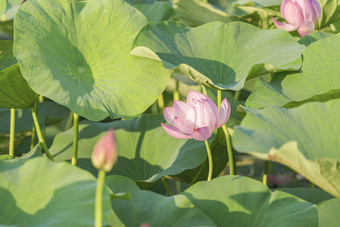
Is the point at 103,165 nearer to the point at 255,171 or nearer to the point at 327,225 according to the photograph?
the point at 327,225

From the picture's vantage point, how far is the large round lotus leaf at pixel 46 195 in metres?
0.77

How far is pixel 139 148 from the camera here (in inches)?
53.4

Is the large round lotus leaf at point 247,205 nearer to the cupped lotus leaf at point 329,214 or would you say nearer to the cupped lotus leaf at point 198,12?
the cupped lotus leaf at point 329,214

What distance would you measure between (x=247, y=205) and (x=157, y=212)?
0.60 feet

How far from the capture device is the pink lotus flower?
1027 mm

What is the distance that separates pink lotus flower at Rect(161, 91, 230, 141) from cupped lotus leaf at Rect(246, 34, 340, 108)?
0.54 feet

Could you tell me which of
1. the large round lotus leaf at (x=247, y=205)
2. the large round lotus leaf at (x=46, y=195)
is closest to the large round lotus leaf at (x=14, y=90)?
the large round lotus leaf at (x=46, y=195)

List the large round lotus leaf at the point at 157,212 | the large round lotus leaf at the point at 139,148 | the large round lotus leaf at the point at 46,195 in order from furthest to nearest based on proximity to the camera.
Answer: the large round lotus leaf at the point at 139,148 → the large round lotus leaf at the point at 157,212 → the large round lotus leaf at the point at 46,195

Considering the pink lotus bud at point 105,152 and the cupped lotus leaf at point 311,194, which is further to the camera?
the cupped lotus leaf at point 311,194

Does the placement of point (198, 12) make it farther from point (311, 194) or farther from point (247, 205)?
point (247, 205)

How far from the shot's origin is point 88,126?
142cm

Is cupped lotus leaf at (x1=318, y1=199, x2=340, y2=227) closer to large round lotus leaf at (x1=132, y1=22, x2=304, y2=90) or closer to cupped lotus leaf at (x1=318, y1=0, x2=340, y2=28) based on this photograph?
large round lotus leaf at (x1=132, y1=22, x2=304, y2=90)

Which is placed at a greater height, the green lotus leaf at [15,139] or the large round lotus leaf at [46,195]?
the large round lotus leaf at [46,195]

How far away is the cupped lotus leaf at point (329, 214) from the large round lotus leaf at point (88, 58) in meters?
0.47
